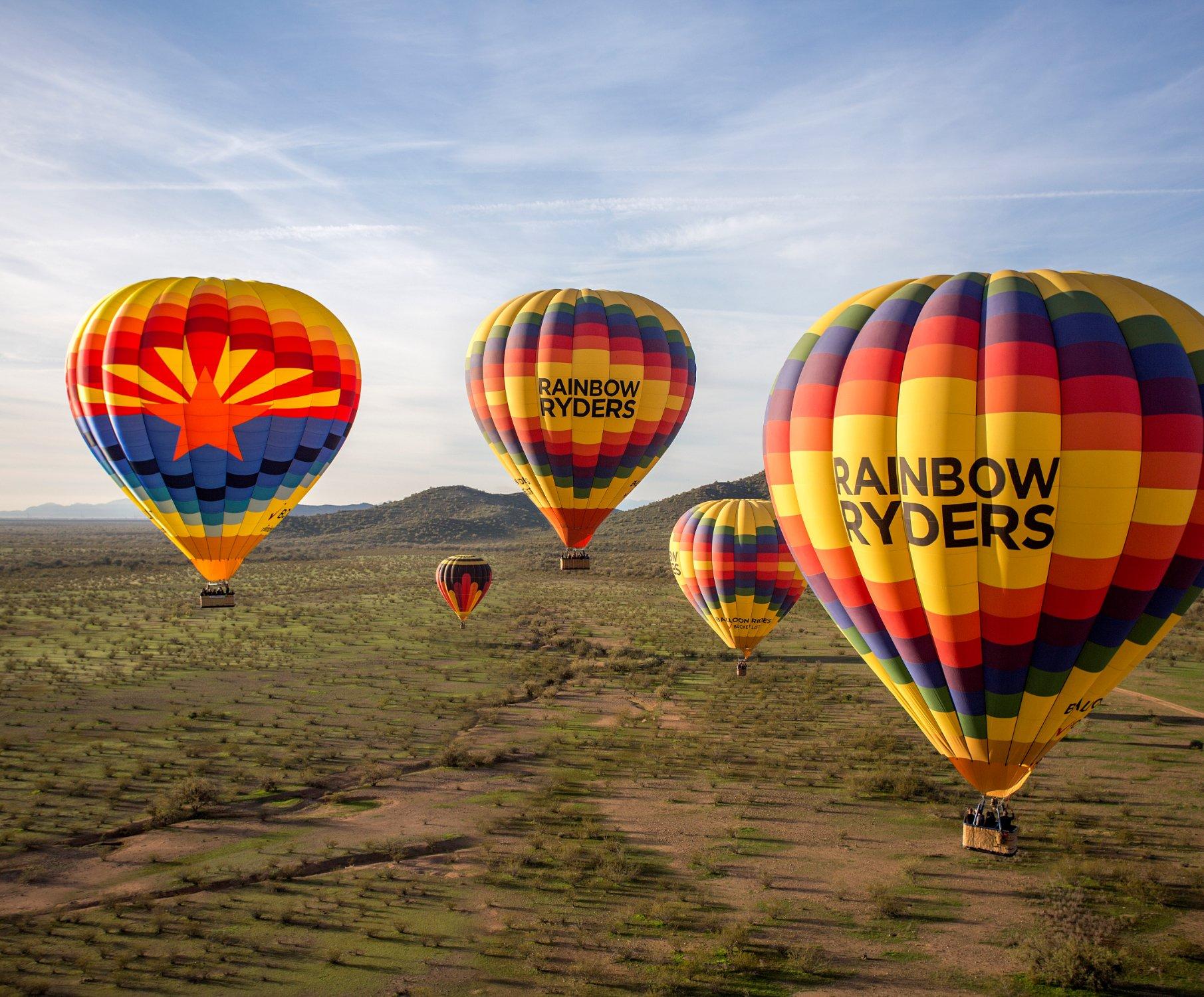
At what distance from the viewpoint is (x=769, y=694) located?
31547mm

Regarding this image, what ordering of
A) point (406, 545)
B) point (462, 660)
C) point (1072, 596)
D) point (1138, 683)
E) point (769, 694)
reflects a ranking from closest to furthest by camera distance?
point (1072, 596), point (769, 694), point (1138, 683), point (462, 660), point (406, 545)

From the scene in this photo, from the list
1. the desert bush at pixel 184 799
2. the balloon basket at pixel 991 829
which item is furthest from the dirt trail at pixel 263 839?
the balloon basket at pixel 991 829

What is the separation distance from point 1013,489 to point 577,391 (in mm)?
13889

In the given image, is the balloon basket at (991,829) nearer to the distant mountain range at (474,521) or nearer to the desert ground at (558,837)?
the desert ground at (558,837)

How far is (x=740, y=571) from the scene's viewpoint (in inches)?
1191

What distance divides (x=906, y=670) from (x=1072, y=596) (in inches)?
94.4

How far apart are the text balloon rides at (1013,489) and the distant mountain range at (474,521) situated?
104 metres

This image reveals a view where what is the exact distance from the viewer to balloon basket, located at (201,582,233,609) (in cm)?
2048

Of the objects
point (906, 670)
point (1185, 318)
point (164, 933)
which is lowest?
point (164, 933)

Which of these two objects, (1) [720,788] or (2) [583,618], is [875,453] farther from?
(2) [583,618]

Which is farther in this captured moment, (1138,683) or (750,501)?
(1138,683)

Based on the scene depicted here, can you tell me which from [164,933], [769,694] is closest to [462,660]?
[769,694]

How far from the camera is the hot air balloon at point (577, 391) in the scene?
74.6 ft

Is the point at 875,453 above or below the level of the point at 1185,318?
below
